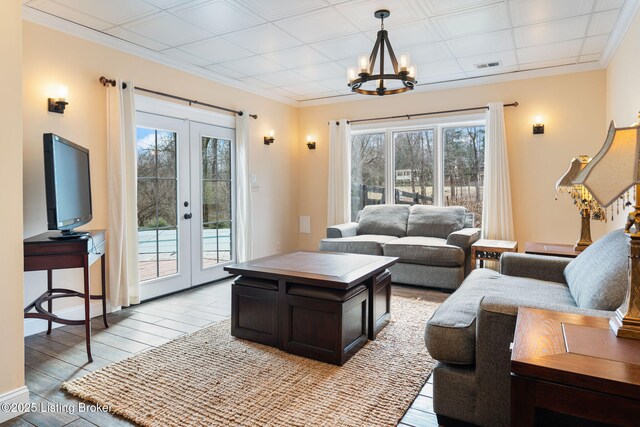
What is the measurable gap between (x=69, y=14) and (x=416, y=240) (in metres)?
4.17

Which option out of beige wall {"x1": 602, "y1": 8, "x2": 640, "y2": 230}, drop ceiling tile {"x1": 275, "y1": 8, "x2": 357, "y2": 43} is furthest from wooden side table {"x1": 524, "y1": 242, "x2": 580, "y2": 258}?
drop ceiling tile {"x1": 275, "y1": 8, "x2": 357, "y2": 43}

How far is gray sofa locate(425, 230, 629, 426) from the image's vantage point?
1.66m

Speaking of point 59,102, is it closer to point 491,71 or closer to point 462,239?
point 462,239

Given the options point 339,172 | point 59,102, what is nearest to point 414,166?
point 339,172

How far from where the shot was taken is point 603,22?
3.38 meters

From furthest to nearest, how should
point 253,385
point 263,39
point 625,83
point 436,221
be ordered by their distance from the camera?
point 436,221 < point 263,39 < point 625,83 < point 253,385

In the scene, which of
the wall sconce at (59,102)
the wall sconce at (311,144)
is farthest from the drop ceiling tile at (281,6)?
the wall sconce at (311,144)

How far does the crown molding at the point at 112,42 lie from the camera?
10.3ft

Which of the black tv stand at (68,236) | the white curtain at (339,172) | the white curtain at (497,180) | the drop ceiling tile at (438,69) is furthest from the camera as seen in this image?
the white curtain at (339,172)

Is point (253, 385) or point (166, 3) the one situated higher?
point (166, 3)

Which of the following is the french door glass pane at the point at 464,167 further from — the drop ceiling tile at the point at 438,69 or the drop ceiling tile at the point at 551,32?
the drop ceiling tile at the point at 551,32

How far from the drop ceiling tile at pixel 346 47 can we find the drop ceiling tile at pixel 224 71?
127 cm

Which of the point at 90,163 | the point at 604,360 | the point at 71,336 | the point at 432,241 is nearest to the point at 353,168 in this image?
the point at 432,241

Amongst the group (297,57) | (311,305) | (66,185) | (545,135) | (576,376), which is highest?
(297,57)
